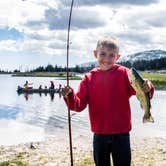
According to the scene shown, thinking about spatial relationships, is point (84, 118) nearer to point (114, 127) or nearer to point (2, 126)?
point (2, 126)

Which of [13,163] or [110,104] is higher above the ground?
[110,104]

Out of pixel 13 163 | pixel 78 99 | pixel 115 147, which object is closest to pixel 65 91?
pixel 78 99

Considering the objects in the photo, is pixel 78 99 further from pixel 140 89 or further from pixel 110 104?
pixel 140 89

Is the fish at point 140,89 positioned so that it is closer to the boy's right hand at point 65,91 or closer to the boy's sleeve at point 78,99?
the boy's right hand at point 65,91

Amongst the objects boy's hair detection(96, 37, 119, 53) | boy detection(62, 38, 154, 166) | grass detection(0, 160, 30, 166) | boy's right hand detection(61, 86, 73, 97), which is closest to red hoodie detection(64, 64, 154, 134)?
boy detection(62, 38, 154, 166)

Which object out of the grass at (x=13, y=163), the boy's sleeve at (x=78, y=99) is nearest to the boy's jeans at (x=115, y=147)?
the boy's sleeve at (x=78, y=99)

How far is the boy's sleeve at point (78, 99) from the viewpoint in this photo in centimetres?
550

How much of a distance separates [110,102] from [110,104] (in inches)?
1.0

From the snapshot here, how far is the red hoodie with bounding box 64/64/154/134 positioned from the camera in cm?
560

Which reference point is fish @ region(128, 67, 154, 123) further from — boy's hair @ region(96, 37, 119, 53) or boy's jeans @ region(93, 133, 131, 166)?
boy's hair @ region(96, 37, 119, 53)

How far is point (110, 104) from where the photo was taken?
18.4 feet

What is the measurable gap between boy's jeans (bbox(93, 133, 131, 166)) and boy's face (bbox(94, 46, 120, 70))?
892 mm

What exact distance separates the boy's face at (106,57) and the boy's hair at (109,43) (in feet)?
0.12

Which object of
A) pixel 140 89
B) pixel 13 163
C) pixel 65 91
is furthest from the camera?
pixel 13 163
